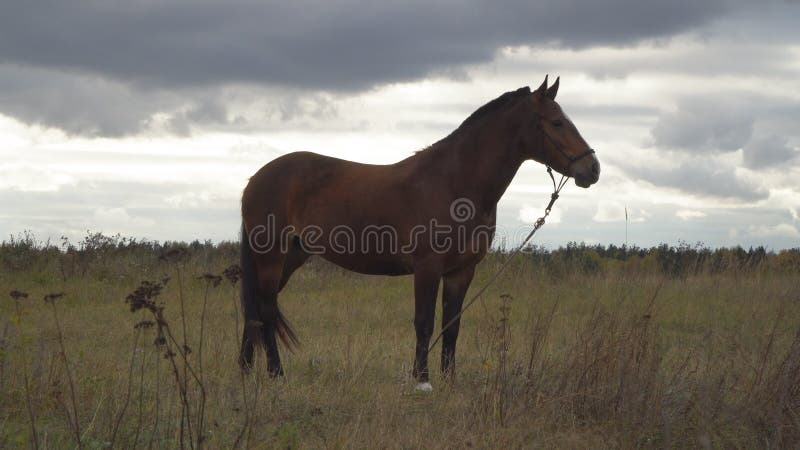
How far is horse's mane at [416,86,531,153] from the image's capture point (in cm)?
611

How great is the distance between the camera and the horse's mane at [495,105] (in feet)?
20.1

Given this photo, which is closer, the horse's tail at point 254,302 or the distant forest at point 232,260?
the horse's tail at point 254,302

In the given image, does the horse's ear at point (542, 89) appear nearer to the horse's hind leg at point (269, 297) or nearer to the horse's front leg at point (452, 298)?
the horse's front leg at point (452, 298)

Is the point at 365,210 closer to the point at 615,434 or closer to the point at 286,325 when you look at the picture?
the point at 286,325

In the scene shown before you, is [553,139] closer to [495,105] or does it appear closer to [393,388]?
[495,105]

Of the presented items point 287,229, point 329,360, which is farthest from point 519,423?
point 287,229

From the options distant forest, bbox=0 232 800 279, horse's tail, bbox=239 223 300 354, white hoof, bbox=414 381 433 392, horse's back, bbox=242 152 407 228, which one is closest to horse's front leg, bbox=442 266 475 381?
white hoof, bbox=414 381 433 392

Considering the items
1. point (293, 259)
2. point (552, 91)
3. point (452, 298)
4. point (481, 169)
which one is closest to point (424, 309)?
point (452, 298)

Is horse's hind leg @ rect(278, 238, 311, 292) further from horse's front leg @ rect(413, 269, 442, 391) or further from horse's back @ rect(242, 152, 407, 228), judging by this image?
horse's front leg @ rect(413, 269, 442, 391)

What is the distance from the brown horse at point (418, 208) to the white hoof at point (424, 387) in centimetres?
1

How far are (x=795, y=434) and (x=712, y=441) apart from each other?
1.61 feet

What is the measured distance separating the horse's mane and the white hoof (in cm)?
213

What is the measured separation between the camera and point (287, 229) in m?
6.78

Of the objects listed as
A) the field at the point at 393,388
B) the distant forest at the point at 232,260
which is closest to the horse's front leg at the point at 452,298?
the field at the point at 393,388
